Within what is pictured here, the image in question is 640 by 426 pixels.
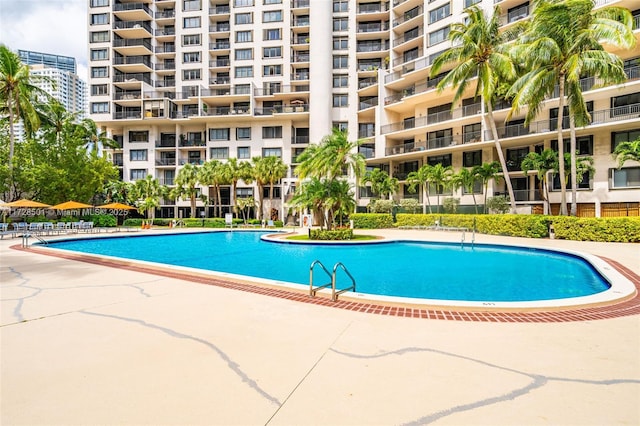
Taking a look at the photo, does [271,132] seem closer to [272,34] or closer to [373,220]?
[272,34]

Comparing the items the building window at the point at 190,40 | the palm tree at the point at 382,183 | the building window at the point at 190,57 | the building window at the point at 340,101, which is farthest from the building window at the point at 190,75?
the palm tree at the point at 382,183

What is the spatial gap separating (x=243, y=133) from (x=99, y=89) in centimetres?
2322

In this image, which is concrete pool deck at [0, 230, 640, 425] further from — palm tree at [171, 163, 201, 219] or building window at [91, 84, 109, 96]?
building window at [91, 84, 109, 96]

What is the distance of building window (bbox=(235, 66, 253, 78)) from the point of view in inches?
1861

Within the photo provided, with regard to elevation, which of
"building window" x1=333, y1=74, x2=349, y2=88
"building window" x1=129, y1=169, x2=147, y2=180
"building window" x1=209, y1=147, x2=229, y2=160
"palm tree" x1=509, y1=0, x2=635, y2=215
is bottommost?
"building window" x1=129, y1=169, x2=147, y2=180

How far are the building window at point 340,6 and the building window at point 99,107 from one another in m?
35.8

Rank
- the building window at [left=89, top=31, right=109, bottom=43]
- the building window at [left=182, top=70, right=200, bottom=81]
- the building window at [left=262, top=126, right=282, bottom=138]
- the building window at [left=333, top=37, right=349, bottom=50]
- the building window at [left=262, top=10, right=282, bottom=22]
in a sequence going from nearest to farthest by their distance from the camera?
the building window at [left=333, top=37, right=349, bottom=50] → the building window at [left=262, top=10, right=282, bottom=22] → the building window at [left=262, top=126, right=282, bottom=138] → the building window at [left=182, top=70, right=200, bottom=81] → the building window at [left=89, top=31, right=109, bottom=43]

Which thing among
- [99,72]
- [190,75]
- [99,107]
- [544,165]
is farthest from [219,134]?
[544,165]

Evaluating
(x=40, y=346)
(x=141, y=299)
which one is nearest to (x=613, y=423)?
(x=40, y=346)

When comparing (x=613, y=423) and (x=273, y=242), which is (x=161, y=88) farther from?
(x=613, y=423)

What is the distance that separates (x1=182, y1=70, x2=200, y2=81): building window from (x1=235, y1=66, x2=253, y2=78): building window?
591 cm

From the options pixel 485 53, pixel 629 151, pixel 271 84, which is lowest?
pixel 629 151

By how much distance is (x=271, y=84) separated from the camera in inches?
1841

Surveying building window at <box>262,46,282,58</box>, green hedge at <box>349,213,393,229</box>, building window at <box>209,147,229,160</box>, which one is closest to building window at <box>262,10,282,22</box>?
building window at <box>262,46,282,58</box>
